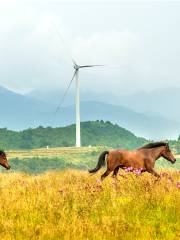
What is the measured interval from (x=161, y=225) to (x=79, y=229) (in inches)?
66.2

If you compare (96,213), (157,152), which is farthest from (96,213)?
(157,152)

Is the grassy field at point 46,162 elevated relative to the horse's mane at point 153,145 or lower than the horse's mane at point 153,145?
elevated

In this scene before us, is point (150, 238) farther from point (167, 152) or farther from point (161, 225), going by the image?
point (167, 152)

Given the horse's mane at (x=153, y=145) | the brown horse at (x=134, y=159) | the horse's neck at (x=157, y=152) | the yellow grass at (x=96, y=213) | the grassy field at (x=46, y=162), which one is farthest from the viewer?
the grassy field at (x=46, y=162)

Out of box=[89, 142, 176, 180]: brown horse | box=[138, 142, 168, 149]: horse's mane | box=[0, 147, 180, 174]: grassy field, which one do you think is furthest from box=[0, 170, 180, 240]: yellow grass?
box=[0, 147, 180, 174]: grassy field

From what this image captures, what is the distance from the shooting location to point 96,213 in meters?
12.4

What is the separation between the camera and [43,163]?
17775 cm

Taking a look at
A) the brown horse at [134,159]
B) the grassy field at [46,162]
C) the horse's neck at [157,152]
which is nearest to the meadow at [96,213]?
the brown horse at [134,159]

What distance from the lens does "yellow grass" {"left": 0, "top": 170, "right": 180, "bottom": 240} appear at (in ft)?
34.7

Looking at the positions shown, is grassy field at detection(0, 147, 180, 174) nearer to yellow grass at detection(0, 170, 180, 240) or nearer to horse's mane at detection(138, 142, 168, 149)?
horse's mane at detection(138, 142, 168, 149)

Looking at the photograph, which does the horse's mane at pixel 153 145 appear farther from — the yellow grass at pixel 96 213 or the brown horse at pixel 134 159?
the yellow grass at pixel 96 213

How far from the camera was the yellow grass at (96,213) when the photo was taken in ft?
34.7

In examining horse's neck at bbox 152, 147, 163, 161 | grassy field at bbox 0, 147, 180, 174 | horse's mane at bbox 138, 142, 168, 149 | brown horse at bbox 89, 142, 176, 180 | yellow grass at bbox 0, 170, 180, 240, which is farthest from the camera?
grassy field at bbox 0, 147, 180, 174

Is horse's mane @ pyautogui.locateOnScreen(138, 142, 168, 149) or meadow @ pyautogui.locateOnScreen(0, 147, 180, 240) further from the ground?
horse's mane @ pyautogui.locateOnScreen(138, 142, 168, 149)
